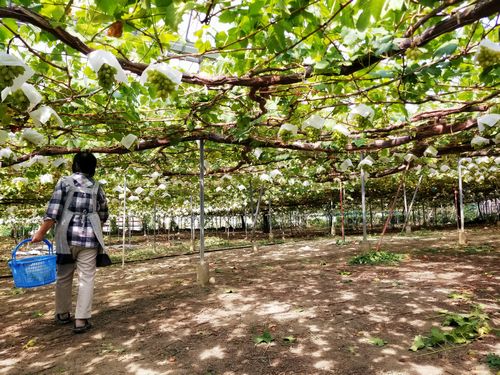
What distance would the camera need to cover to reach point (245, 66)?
300 cm

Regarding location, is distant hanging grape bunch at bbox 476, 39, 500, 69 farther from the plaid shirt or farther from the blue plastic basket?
the blue plastic basket

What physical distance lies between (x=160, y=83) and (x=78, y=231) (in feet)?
8.23

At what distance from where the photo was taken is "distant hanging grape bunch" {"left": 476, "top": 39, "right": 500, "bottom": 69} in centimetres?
184

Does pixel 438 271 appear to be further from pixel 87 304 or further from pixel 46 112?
pixel 46 112

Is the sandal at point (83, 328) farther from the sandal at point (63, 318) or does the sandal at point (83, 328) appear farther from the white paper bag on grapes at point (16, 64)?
the white paper bag on grapes at point (16, 64)

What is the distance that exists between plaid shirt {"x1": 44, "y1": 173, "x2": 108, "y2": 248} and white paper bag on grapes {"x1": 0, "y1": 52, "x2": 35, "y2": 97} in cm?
240

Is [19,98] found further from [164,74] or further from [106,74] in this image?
[164,74]

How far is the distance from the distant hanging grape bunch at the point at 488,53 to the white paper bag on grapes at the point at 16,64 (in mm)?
2298

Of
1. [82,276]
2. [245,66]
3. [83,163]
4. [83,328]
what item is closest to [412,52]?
[245,66]

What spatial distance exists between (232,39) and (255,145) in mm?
2863

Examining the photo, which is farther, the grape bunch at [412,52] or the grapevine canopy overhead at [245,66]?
the grape bunch at [412,52]

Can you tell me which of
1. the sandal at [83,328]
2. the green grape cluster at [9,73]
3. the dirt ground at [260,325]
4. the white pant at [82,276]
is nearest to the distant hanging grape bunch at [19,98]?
the green grape cluster at [9,73]

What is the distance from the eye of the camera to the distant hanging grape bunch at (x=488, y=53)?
184 cm

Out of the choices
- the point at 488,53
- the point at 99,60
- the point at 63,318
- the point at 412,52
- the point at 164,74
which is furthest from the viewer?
the point at 63,318
